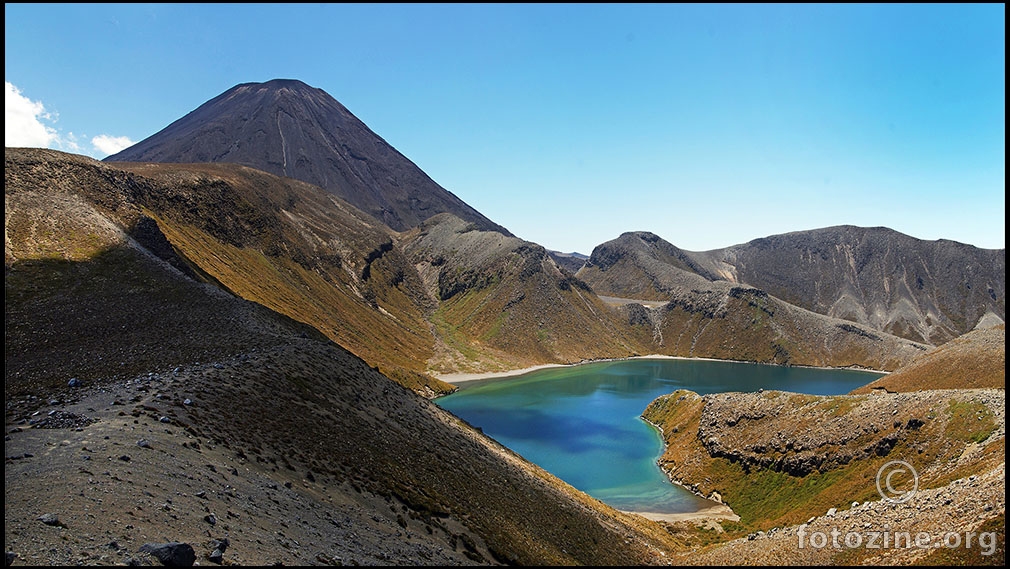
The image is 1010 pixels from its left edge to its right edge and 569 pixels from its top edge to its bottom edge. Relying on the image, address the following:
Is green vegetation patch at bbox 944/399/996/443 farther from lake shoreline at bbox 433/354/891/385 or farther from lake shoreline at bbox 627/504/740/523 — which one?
lake shoreline at bbox 433/354/891/385

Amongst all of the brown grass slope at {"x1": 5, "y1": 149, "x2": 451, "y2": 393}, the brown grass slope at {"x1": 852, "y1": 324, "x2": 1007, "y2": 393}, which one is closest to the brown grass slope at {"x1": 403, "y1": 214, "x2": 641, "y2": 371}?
the brown grass slope at {"x1": 5, "y1": 149, "x2": 451, "y2": 393}

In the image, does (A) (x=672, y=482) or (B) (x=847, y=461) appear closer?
(B) (x=847, y=461)

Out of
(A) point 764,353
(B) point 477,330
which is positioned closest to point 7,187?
(B) point 477,330

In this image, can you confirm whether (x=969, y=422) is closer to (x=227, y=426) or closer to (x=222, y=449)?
(x=222, y=449)

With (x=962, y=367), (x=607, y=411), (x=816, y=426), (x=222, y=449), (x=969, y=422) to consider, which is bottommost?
(x=607, y=411)

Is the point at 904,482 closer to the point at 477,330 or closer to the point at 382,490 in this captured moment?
the point at 382,490

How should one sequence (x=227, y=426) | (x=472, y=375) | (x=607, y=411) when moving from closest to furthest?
1. (x=227, y=426)
2. (x=607, y=411)
3. (x=472, y=375)

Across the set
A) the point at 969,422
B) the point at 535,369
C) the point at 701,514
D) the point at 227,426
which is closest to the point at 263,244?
the point at 535,369

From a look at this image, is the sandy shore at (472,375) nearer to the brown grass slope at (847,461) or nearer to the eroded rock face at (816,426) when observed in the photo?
the brown grass slope at (847,461)
